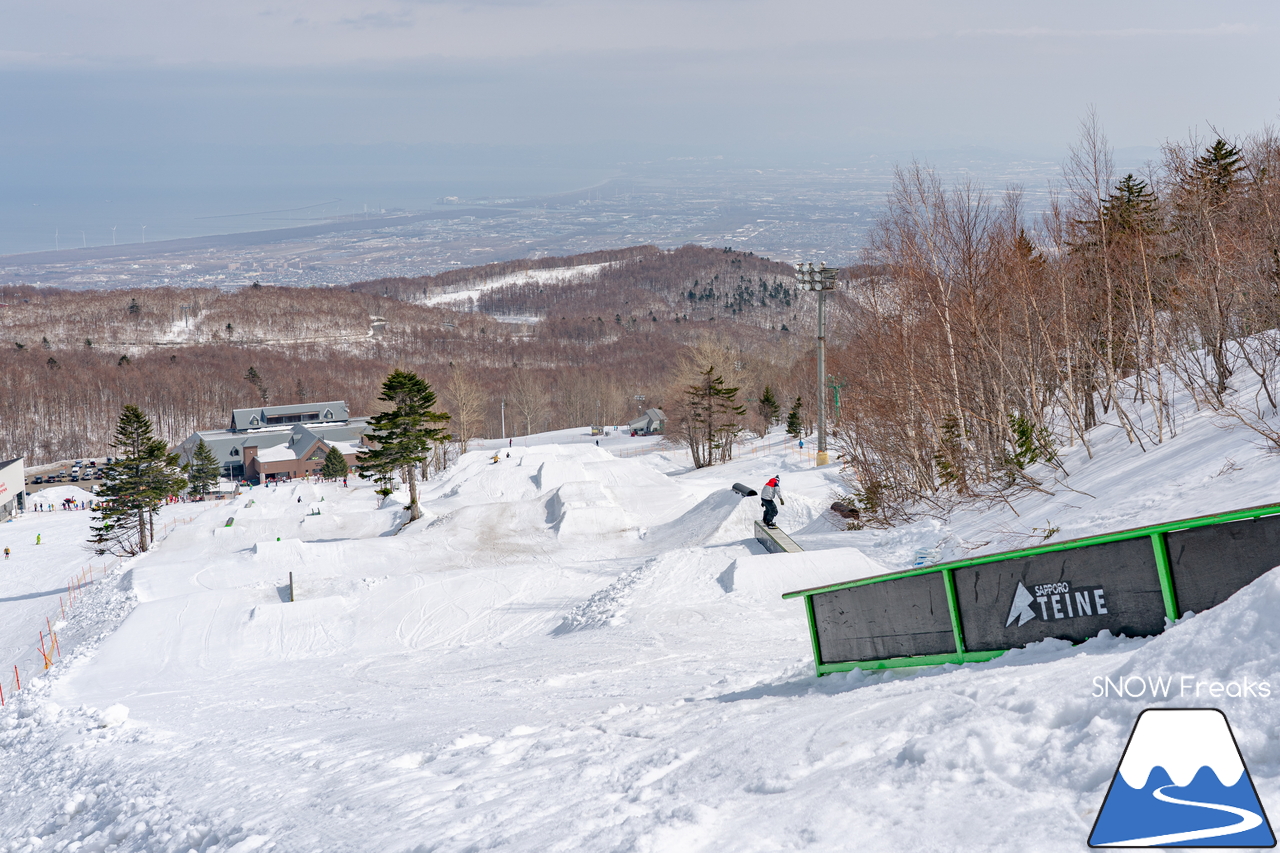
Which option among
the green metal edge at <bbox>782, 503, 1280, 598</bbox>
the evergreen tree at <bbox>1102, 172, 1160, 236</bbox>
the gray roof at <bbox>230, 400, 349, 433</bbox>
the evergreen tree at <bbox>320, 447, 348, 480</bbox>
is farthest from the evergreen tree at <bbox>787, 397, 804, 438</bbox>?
the gray roof at <bbox>230, 400, 349, 433</bbox>

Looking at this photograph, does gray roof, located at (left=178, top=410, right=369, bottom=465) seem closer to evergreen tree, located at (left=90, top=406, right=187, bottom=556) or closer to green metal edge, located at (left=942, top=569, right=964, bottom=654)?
evergreen tree, located at (left=90, top=406, right=187, bottom=556)

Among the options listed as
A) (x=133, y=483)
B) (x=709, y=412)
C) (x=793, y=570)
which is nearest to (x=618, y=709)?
(x=793, y=570)

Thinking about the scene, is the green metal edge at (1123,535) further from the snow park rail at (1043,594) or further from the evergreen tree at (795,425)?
the evergreen tree at (795,425)

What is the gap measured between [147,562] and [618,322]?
146205mm

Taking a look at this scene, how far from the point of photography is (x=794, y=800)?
161 inches

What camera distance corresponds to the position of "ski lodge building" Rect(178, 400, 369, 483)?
8238 centimetres

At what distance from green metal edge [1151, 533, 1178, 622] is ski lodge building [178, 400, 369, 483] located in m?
81.4

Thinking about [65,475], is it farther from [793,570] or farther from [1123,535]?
[1123,535]

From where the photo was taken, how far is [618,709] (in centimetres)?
745

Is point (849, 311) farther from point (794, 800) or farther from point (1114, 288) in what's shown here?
A: point (794, 800)

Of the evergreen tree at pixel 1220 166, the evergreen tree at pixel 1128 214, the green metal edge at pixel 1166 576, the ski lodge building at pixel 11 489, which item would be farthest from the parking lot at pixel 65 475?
the green metal edge at pixel 1166 576

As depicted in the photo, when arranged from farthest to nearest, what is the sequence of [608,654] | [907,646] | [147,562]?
[147,562] → [608,654] → [907,646]

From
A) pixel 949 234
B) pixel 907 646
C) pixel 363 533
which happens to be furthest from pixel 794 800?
pixel 363 533

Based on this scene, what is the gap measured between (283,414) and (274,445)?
13449 mm
